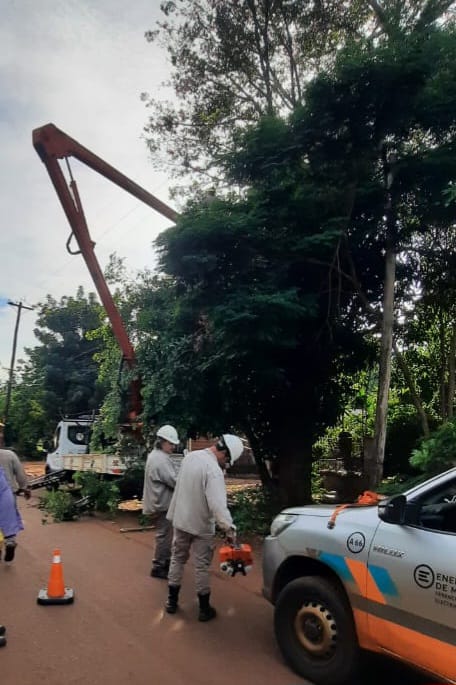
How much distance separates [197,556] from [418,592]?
92.0 inches

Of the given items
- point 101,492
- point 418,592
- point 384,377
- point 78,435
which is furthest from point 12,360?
point 418,592

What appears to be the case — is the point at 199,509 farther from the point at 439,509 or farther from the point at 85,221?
the point at 85,221

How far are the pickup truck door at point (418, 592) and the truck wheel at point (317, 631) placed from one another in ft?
0.87

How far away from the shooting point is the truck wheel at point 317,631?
3709 millimetres

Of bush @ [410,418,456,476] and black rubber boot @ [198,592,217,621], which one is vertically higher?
bush @ [410,418,456,476]

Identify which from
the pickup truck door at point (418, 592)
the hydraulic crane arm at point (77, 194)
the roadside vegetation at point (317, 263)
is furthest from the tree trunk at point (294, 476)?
the pickup truck door at point (418, 592)

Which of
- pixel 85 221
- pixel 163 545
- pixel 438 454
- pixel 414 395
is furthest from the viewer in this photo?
pixel 85 221

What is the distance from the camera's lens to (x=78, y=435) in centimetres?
1591

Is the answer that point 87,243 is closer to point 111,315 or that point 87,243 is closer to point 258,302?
point 111,315

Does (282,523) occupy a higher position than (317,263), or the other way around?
(317,263)

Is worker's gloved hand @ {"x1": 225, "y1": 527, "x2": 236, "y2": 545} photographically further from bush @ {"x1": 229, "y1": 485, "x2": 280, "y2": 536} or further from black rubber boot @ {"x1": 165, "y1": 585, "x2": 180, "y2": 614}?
bush @ {"x1": 229, "y1": 485, "x2": 280, "y2": 536}

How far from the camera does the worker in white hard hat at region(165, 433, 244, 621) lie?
5.04 m

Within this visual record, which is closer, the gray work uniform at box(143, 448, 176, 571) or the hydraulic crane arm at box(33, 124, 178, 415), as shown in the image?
the gray work uniform at box(143, 448, 176, 571)

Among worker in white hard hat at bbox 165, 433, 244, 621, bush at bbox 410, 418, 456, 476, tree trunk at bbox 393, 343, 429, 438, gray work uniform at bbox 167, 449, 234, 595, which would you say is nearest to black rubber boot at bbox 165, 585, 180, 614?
worker in white hard hat at bbox 165, 433, 244, 621
